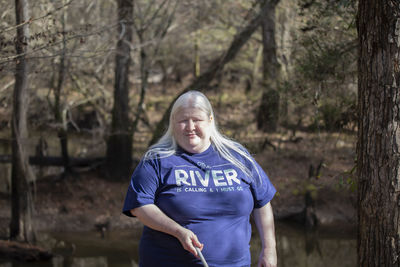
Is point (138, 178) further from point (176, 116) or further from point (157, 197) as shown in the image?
point (176, 116)

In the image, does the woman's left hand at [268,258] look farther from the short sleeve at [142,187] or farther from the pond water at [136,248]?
the pond water at [136,248]

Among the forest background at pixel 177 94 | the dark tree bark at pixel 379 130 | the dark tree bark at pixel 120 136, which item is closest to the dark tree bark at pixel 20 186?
the forest background at pixel 177 94

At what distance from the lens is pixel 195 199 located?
8.36 ft

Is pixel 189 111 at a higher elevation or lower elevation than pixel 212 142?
higher

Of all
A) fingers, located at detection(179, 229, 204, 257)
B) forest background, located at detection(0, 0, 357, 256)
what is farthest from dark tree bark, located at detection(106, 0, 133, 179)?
fingers, located at detection(179, 229, 204, 257)

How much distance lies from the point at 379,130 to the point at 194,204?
5.35 feet

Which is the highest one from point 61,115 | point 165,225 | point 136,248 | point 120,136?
point 165,225

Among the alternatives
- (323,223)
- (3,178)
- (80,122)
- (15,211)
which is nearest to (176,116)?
(15,211)

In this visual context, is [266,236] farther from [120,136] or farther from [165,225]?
[120,136]

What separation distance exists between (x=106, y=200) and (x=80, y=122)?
254 inches

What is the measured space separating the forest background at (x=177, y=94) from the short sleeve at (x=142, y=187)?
5.28 m

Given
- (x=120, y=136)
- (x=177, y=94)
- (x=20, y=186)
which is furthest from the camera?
(x=177, y=94)

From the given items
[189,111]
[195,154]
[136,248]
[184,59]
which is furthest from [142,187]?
[184,59]

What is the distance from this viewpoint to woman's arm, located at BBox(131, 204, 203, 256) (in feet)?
7.97
